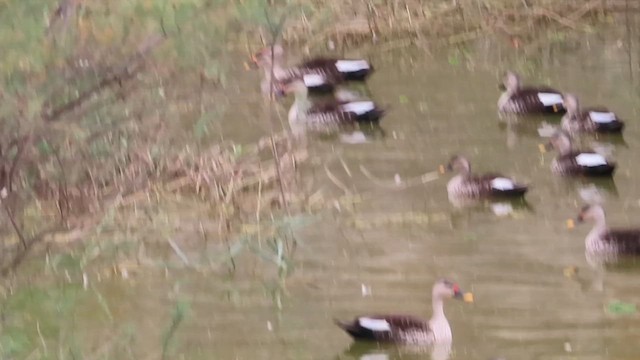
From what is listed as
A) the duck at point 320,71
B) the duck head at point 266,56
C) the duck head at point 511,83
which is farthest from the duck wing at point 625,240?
the duck head at point 266,56

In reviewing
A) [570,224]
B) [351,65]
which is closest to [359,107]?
[351,65]

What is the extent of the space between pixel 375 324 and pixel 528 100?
7.20ft

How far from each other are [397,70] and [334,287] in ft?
8.15

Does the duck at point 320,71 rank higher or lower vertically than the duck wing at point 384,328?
lower

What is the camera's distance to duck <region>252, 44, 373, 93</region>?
526 cm

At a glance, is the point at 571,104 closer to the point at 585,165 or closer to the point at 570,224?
the point at 585,165

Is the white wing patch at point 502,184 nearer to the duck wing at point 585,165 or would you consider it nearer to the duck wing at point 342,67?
the duck wing at point 585,165

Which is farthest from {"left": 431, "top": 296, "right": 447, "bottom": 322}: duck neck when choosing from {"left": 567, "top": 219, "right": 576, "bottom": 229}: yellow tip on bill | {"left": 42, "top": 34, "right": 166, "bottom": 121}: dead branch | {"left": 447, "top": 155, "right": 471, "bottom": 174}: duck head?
{"left": 42, "top": 34, "right": 166, "bottom": 121}: dead branch

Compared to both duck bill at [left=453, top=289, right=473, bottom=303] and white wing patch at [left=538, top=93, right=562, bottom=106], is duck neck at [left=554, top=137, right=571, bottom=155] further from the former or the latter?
duck bill at [left=453, top=289, right=473, bottom=303]

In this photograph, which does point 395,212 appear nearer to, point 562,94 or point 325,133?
point 325,133

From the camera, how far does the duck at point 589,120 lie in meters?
4.65

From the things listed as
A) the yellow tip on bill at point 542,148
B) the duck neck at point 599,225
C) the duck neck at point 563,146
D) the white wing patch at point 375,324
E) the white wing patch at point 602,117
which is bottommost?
the yellow tip on bill at point 542,148

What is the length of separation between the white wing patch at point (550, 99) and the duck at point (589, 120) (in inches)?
→ 5.3

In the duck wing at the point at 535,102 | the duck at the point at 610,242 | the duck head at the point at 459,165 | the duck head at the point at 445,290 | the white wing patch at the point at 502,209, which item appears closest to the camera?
the duck head at the point at 445,290
